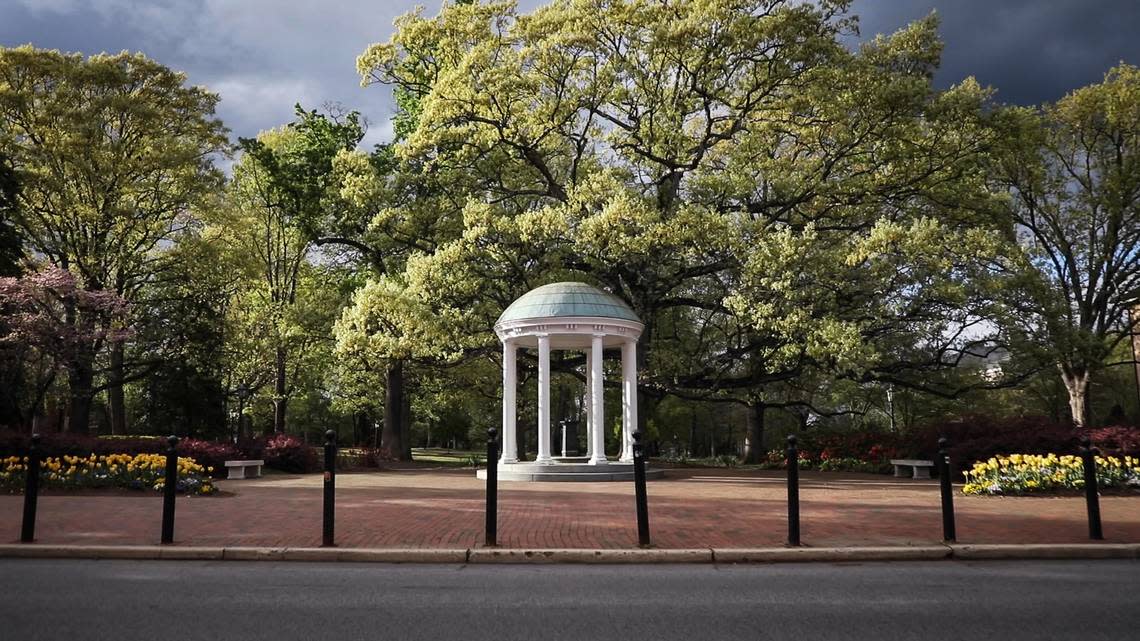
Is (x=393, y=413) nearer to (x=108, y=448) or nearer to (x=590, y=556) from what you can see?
(x=108, y=448)

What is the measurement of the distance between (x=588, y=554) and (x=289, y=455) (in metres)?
17.3

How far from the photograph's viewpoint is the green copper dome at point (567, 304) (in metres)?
21.3

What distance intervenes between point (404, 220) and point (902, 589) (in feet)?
76.3

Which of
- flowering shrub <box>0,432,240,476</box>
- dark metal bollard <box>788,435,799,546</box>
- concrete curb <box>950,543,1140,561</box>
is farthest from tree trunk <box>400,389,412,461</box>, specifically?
concrete curb <box>950,543,1140,561</box>

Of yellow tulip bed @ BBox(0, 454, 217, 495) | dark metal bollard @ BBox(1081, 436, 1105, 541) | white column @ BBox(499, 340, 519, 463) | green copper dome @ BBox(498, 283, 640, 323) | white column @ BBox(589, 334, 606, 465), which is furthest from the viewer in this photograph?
white column @ BBox(499, 340, 519, 463)

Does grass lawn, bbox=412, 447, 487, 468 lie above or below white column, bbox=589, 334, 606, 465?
below

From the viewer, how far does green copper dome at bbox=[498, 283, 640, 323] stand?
69.9 feet

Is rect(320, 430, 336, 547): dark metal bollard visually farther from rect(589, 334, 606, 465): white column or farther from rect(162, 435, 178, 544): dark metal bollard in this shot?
rect(589, 334, 606, 465): white column

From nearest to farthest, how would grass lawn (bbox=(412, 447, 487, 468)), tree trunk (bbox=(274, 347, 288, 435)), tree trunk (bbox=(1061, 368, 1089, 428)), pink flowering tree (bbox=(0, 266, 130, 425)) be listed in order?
pink flowering tree (bbox=(0, 266, 130, 425)) → tree trunk (bbox=(1061, 368, 1089, 428)) → grass lawn (bbox=(412, 447, 487, 468)) → tree trunk (bbox=(274, 347, 288, 435))

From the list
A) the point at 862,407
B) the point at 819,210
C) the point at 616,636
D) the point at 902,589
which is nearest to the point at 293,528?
the point at 616,636

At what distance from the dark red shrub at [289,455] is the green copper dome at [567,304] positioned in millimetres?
7351

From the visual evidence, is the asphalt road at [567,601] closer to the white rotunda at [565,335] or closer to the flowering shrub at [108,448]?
the flowering shrub at [108,448]

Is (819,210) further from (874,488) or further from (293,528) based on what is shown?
(293,528)

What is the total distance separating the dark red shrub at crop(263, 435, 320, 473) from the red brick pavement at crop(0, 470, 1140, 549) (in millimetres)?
6341
